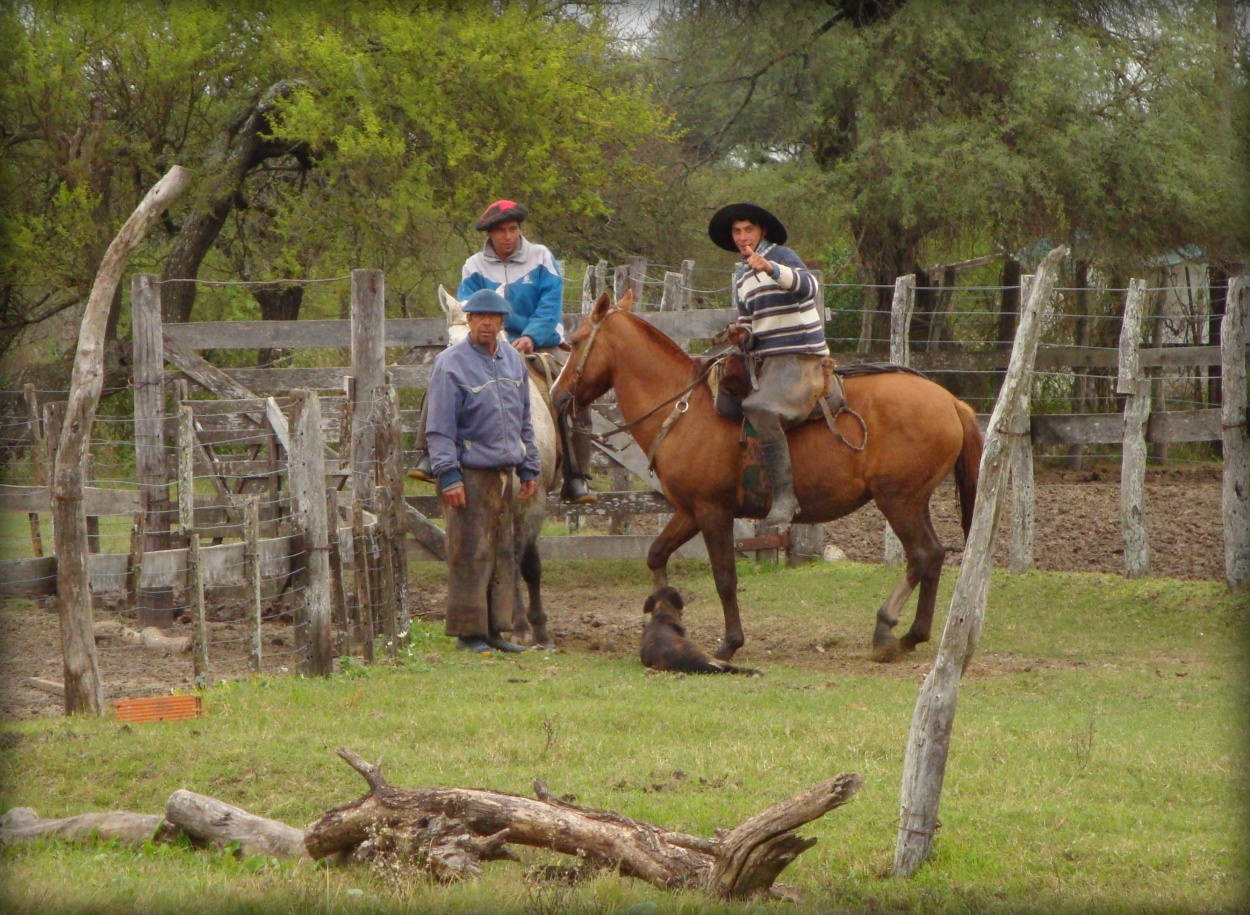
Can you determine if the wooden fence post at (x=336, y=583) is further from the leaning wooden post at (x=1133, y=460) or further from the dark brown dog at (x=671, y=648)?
the leaning wooden post at (x=1133, y=460)

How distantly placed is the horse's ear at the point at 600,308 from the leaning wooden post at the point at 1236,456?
5.32 m

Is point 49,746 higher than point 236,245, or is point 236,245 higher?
point 236,245

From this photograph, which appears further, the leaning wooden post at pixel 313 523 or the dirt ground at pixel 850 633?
the dirt ground at pixel 850 633

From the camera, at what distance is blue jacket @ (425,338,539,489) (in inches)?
369

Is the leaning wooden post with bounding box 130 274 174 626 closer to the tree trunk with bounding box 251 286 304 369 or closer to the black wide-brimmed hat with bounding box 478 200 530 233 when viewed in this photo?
the black wide-brimmed hat with bounding box 478 200 530 233

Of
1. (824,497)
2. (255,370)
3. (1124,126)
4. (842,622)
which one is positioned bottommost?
(842,622)

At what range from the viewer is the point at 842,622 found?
1152cm

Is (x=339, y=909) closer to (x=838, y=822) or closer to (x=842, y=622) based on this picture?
(x=838, y=822)

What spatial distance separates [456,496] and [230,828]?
4.52 meters

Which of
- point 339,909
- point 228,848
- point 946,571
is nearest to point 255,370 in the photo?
point 946,571

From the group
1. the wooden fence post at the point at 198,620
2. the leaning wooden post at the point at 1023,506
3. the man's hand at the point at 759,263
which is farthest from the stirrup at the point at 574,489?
the leaning wooden post at the point at 1023,506

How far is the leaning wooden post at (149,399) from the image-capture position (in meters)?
11.6

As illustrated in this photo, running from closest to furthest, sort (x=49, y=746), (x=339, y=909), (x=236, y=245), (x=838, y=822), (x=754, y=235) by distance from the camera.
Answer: (x=339, y=909), (x=838, y=822), (x=49, y=746), (x=754, y=235), (x=236, y=245)

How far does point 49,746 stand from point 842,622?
6916mm
